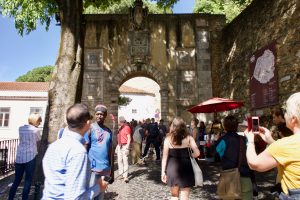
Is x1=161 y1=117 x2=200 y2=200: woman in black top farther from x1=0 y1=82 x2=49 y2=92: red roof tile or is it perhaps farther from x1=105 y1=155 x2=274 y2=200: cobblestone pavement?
x1=0 y1=82 x2=49 y2=92: red roof tile

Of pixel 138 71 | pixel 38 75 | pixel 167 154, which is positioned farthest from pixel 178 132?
pixel 38 75

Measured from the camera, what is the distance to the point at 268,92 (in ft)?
34.8

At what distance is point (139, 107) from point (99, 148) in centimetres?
4084

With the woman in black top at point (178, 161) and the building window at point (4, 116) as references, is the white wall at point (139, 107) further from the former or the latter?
the woman in black top at point (178, 161)

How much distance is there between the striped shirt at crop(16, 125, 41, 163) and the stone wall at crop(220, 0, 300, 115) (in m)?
7.63

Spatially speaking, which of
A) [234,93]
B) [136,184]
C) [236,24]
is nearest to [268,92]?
[234,93]

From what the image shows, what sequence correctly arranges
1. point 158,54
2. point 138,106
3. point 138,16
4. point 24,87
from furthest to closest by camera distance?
1. point 138,106
2. point 24,87
3. point 158,54
4. point 138,16

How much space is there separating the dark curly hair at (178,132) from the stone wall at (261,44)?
20.4ft

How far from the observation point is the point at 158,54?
1736cm

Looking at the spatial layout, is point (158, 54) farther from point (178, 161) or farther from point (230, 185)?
point (230, 185)

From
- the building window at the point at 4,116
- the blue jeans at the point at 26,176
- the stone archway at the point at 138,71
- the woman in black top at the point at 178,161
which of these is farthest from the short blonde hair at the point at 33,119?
the building window at the point at 4,116

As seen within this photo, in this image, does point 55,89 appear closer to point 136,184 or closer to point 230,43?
point 136,184

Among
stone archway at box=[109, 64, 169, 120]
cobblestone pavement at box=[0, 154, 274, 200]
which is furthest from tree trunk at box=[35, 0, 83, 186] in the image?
stone archway at box=[109, 64, 169, 120]

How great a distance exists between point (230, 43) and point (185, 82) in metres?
3.48
